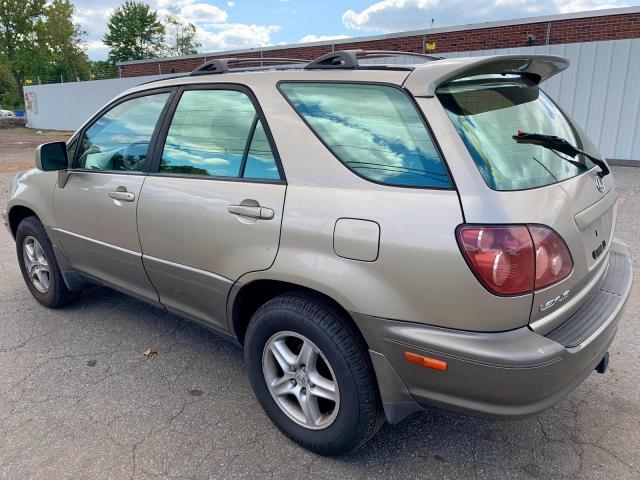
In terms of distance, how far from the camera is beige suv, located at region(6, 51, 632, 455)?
1.82 meters

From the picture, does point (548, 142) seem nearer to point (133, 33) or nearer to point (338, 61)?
point (338, 61)

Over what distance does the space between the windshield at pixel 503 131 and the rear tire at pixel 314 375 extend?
0.88m

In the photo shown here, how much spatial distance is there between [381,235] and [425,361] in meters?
0.51

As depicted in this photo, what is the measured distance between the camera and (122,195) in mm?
3033

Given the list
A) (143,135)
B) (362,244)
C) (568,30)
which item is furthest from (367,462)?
A: (568,30)

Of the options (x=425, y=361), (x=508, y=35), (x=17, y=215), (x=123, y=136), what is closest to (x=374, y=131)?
(x=425, y=361)

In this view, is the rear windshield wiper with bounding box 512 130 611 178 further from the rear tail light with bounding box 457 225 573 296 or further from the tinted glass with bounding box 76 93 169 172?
the tinted glass with bounding box 76 93 169 172

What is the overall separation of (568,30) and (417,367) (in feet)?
46.8

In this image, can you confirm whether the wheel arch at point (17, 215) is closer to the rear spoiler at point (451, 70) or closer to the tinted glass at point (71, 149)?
the tinted glass at point (71, 149)

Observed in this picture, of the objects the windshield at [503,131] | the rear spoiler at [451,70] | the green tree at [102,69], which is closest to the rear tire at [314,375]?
the windshield at [503,131]

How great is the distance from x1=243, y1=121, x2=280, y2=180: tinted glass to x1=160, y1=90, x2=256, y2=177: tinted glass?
0.21 ft

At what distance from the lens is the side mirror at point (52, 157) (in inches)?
135

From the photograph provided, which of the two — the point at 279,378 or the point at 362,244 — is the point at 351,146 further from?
the point at 279,378

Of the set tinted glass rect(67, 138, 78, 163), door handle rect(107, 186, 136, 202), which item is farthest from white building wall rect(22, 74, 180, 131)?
door handle rect(107, 186, 136, 202)
